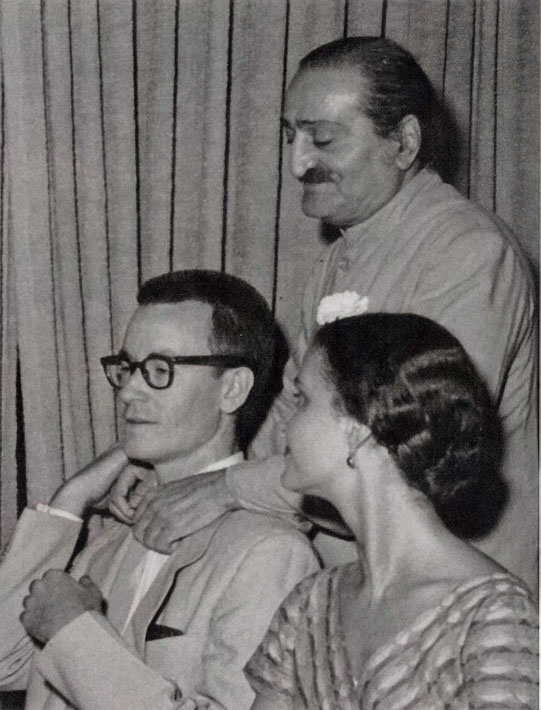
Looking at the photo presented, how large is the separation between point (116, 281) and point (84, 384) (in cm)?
26

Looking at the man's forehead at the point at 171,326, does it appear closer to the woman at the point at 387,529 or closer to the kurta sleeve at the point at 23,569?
the kurta sleeve at the point at 23,569

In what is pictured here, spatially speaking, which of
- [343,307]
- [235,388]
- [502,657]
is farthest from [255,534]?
[502,657]

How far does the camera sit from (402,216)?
219 centimetres

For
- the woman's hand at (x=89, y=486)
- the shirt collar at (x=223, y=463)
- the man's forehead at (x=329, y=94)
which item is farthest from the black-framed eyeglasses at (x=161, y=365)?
the man's forehead at (x=329, y=94)

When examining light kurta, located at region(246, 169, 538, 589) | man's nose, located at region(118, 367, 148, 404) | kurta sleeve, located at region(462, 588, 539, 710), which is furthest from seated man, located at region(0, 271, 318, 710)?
kurta sleeve, located at region(462, 588, 539, 710)

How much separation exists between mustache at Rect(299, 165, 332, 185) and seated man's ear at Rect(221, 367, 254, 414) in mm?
355

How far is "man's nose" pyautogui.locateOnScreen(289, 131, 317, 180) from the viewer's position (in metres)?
2.16

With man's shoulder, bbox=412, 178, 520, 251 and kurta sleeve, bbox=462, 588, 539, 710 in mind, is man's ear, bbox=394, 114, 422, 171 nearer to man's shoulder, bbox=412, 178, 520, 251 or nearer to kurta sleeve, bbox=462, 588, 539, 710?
→ man's shoulder, bbox=412, 178, 520, 251

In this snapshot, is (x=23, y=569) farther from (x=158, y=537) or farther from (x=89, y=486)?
(x=158, y=537)

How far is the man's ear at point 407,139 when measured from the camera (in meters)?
2.17

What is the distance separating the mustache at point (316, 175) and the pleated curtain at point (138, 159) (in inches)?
31.5

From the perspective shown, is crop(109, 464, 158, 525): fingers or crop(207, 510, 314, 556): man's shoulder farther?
crop(109, 464, 158, 525): fingers

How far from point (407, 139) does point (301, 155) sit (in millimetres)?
189

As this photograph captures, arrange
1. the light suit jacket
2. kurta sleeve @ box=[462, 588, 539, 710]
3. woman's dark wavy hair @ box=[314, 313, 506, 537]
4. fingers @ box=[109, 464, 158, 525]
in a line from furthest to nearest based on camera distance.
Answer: fingers @ box=[109, 464, 158, 525] → the light suit jacket → woman's dark wavy hair @ box=[314, 313, 506, 537] → kurta sleeve @ box=[462, 588, 539, 710]
